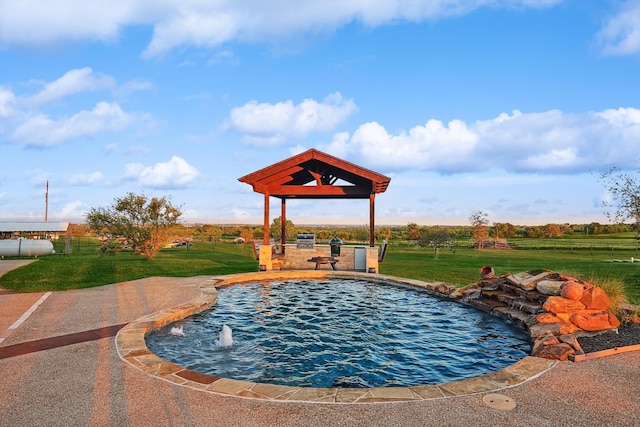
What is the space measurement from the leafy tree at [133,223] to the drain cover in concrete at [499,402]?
21221 mm

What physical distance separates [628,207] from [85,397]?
17423mm

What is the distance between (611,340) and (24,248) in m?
28.8

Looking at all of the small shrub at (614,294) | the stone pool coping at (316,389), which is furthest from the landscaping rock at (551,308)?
the stone pool coping at (316,389)

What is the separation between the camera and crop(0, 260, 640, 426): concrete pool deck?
3369 millimetres

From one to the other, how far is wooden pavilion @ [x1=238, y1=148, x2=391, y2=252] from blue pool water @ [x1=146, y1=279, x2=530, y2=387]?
5750 mm

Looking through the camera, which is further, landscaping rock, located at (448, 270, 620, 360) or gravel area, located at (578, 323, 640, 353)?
gravel area, located at (578, 323, 640, 353)

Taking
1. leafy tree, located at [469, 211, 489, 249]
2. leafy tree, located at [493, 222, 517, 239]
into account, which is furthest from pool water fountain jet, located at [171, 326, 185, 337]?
leafy tree, located at [493, 222, 517, 239]

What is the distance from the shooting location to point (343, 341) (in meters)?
6.50

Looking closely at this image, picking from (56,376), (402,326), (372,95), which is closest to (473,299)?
(402,326)

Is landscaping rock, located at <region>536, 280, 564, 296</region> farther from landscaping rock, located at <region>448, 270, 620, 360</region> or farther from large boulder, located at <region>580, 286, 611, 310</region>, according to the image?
large boulder, located at <region>580, 286, 611, 310</region>

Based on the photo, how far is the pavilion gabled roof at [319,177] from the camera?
14.6 m

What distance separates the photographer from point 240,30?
1348 cm

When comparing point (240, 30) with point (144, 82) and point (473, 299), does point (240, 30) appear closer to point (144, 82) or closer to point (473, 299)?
point (144, 82)

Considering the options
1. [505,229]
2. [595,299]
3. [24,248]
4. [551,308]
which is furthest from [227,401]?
[505,229]
